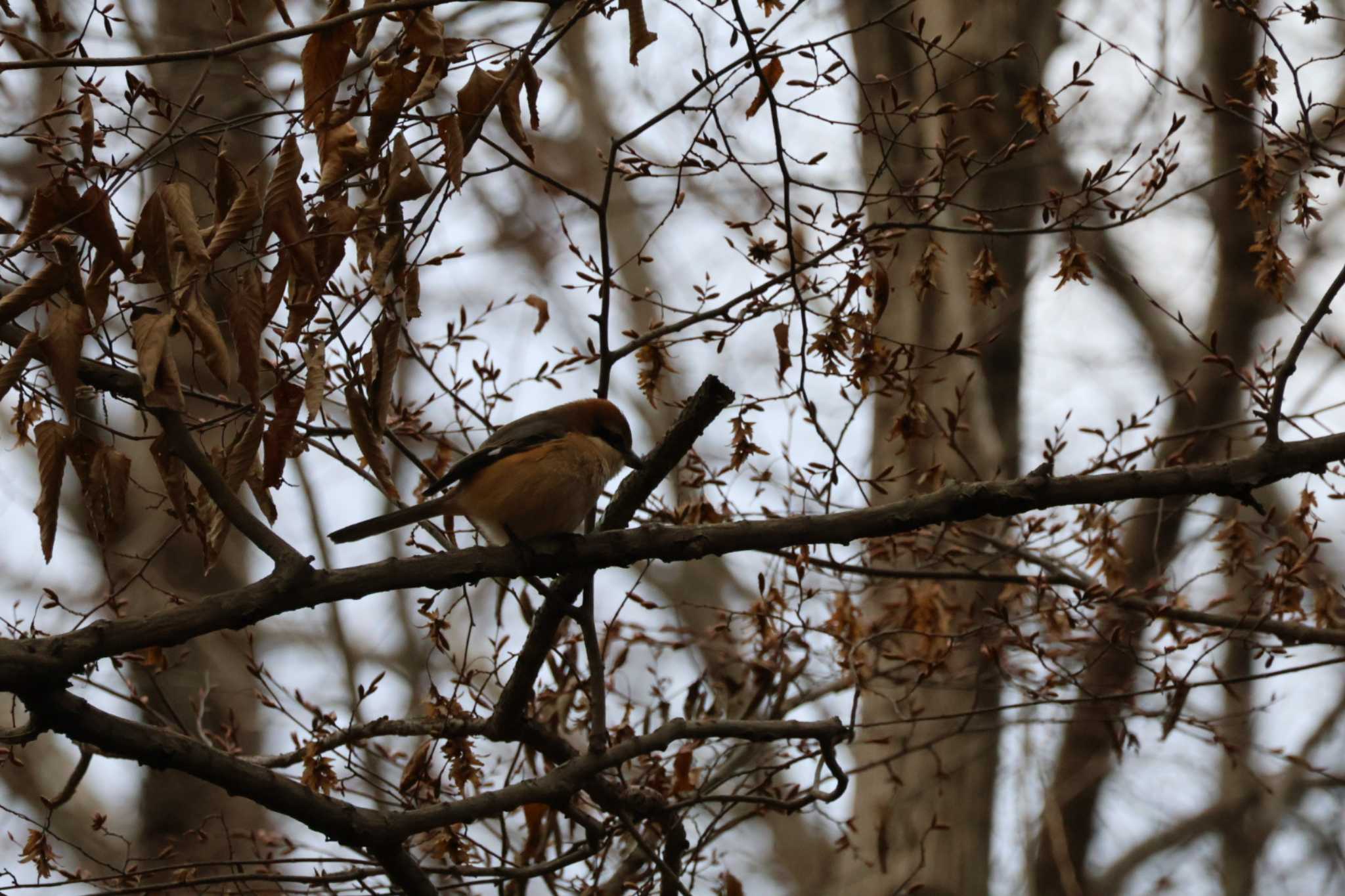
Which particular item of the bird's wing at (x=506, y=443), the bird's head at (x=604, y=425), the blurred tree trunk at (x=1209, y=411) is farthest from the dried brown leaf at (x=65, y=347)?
the blurred tree trunk at (x=1209, y=411)

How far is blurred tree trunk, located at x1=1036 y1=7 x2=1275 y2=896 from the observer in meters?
6.88

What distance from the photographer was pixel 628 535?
128 inches

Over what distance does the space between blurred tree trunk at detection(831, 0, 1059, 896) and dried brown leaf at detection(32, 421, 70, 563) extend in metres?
3.76

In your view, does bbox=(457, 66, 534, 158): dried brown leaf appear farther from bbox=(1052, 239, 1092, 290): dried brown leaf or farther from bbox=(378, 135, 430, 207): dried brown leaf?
bbox=(1052, 239, 1092, 290): dried brown leaf

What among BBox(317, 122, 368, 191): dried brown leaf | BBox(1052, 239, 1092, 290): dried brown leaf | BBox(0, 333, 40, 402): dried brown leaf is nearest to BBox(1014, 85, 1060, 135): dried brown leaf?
BBox(1052, 239, 1092, 290): dried brown leaf

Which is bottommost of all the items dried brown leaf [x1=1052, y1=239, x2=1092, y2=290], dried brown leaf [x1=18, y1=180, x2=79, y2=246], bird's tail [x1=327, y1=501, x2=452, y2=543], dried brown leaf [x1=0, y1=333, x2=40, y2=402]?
dried brown leaf [x1=0, y1=333, x2=40, y2=402]

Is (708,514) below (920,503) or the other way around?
the other way around

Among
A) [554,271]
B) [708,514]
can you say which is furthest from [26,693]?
[554,271]

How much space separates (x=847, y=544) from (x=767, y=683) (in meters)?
2.11

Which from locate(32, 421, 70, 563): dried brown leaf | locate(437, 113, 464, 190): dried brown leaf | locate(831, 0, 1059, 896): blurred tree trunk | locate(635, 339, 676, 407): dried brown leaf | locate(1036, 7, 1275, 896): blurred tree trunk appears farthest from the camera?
locate(1036, 7, 1275, 896): blurred tree trunk

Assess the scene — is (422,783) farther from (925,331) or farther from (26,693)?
(925,331)

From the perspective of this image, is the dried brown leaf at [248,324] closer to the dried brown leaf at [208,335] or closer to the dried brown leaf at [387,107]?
the dried brown leaf at [208,335]

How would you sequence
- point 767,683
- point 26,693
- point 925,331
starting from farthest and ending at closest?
point 925,331 → point 767,683 → point 26,693

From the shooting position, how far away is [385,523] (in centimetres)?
386
